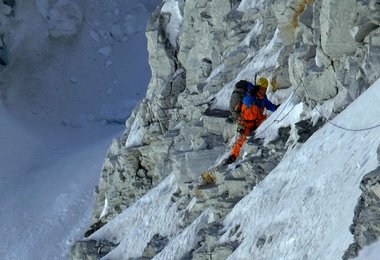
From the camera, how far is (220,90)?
21031mm

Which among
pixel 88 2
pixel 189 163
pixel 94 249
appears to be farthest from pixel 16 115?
pixel 189 163

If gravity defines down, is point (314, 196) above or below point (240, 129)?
below

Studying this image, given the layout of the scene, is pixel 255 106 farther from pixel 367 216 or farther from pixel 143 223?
pixel 367 216

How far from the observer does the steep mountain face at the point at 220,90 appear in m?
13.2

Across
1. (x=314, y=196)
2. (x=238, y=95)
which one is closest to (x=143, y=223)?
(x=238, y=95)

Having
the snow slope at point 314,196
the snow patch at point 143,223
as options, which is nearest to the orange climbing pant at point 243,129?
the snow slope at point 314,196

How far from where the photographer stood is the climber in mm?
16188

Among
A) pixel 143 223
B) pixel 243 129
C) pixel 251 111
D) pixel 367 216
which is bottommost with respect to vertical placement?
pixel 143 223

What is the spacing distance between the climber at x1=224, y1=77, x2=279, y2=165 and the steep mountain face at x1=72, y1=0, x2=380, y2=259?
537 mm

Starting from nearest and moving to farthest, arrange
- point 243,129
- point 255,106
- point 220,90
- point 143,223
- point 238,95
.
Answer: point 255,106
point 238,95
point 243,129
point 143,223
point 220,90

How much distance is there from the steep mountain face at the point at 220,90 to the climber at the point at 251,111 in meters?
0.54

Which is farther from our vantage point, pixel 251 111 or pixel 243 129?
pixel 243 129

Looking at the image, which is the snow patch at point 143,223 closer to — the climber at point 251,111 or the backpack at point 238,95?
the climber at point 251,111

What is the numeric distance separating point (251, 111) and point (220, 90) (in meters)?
4.84
